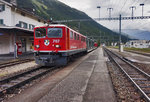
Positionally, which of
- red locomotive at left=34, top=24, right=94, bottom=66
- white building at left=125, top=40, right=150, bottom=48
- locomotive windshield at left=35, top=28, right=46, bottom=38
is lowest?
red locomotive at left=34, top=24, right=94, bottom=66

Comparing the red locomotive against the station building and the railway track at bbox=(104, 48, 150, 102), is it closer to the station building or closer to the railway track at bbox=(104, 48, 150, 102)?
the railway track at bbox=(104, 48, 150, 102)

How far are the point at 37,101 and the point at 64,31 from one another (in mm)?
6293

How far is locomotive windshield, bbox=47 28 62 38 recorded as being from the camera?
382 inches

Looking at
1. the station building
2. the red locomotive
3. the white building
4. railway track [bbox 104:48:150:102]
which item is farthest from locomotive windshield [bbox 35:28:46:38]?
the white building

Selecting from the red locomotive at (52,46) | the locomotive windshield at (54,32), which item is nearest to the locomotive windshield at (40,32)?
the red locomotive at (52,46)

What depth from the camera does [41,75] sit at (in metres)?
7.70

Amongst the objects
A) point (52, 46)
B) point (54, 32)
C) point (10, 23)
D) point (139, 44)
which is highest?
point (10, 23)

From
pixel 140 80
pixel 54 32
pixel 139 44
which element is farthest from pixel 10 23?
pixel 139 44

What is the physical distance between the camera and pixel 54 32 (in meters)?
9.80

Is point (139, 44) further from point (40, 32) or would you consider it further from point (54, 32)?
point (40, 32)

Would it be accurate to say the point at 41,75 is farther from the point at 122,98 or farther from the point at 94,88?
the point at 122,98

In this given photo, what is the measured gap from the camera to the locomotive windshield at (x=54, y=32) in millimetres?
9711

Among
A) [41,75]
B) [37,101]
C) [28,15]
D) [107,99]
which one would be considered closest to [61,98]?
[37,101]

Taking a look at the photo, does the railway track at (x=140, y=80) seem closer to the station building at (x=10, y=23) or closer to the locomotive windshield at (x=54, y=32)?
the locomotive windshield at (x=54, y=32)
